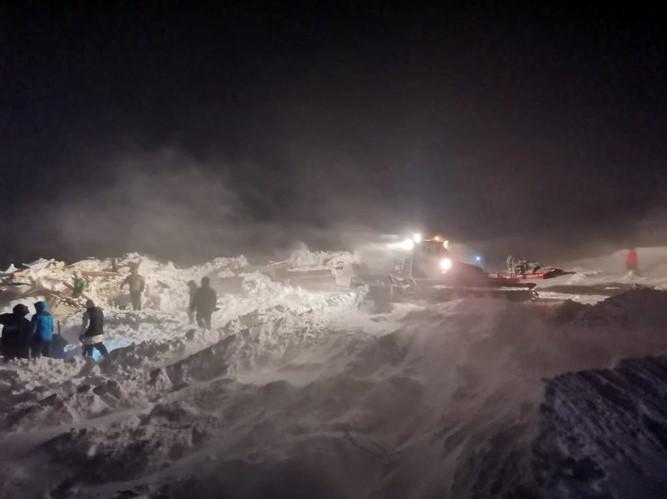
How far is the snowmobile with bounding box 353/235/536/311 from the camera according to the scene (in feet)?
46.5

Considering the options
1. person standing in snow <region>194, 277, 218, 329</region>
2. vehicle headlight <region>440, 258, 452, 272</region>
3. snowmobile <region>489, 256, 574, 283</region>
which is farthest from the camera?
snowmobile <region>489, 256, 574, 283</region>

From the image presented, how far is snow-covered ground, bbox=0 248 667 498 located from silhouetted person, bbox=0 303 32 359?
0.91 m

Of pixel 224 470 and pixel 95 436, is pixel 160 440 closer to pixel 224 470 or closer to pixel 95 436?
pixel 95 436

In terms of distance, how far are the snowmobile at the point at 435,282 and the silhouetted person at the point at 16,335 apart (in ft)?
27.7

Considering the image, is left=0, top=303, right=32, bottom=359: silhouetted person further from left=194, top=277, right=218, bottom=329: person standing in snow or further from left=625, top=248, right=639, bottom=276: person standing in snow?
left=625, top=248, right=639, bottom=276: person standing in snow

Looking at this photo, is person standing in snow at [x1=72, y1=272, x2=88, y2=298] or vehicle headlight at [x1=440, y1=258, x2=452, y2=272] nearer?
vehicle headlight at [x1=440, y1=258, x2=452, y2=272]

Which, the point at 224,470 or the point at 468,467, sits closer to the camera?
the point at 468,467

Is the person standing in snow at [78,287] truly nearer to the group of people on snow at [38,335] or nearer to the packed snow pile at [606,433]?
the group of people on snow at [38,335]

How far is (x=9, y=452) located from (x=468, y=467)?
5.91 m

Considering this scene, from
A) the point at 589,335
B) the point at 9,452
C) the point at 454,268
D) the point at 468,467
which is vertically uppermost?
the point at 454,268

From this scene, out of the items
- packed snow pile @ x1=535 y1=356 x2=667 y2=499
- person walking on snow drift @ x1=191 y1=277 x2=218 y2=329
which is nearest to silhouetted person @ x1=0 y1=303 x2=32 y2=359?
person walking on snow drift @ x1=191 y1=277 x2=218 y2=329

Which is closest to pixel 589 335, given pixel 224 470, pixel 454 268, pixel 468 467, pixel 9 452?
pixel 468 467

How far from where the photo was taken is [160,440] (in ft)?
20.0

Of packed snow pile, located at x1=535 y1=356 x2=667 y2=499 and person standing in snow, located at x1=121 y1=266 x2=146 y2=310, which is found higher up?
person standing in snow, located at x1=121 y1=266 x2=146 y2=310
